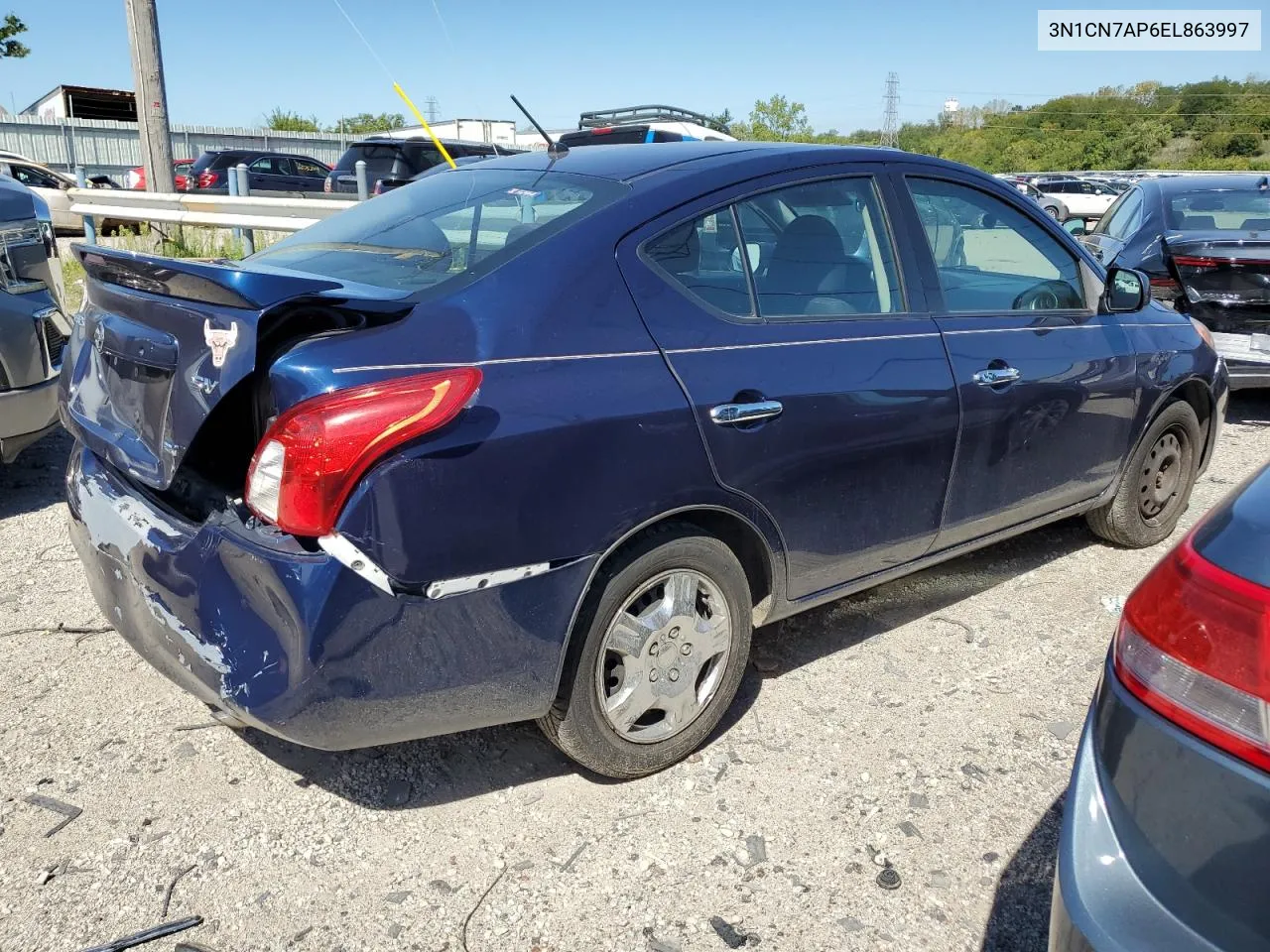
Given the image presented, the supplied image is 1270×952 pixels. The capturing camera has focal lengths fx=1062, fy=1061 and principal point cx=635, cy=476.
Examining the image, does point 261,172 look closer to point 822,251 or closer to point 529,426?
point 822,251

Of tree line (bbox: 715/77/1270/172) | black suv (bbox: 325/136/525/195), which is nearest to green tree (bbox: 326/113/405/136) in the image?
tree line (bbox: 715/77/1270/172)

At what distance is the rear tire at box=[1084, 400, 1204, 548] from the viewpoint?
4.51m

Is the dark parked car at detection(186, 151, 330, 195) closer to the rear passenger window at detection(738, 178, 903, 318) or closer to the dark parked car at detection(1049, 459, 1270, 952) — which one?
the rear passenger window at detection(738, 178, 903, 318)

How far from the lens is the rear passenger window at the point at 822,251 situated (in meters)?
3.09

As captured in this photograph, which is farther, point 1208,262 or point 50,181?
point 50,181

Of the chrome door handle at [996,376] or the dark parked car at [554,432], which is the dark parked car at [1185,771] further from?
the chrome door handle at [996,376]

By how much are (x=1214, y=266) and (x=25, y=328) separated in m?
6.69

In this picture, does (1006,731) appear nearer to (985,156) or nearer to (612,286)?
(612,286)

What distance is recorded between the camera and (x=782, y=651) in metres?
3.79

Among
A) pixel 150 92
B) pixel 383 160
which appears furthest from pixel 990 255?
pixel 383 160

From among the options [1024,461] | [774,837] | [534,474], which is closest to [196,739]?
[534,474]

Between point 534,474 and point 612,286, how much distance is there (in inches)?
22.4

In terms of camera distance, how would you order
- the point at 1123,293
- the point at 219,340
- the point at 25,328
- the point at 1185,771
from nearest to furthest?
the point at 1185,771, the point at 219,340, the point at 1123,293, the point at 25,328

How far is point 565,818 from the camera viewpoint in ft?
9.32
